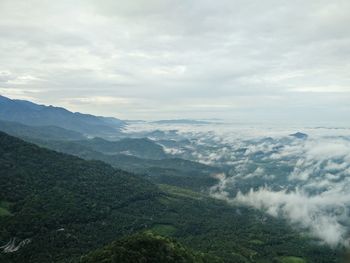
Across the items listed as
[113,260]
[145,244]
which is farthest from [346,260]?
[145,244]

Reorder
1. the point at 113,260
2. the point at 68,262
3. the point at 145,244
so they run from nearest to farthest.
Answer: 1. the point at 113,260
2. the point at 145,244
3. the point at 68,262

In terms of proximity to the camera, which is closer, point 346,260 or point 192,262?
point 346,260

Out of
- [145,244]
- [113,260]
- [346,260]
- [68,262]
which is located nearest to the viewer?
[346,260]

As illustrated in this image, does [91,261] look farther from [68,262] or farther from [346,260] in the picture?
[346,260]

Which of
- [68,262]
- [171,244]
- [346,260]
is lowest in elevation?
[68,262]

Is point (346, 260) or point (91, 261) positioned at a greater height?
point (346, 260)

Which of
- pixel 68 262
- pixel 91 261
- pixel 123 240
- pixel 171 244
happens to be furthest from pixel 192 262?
pixel 68 262
